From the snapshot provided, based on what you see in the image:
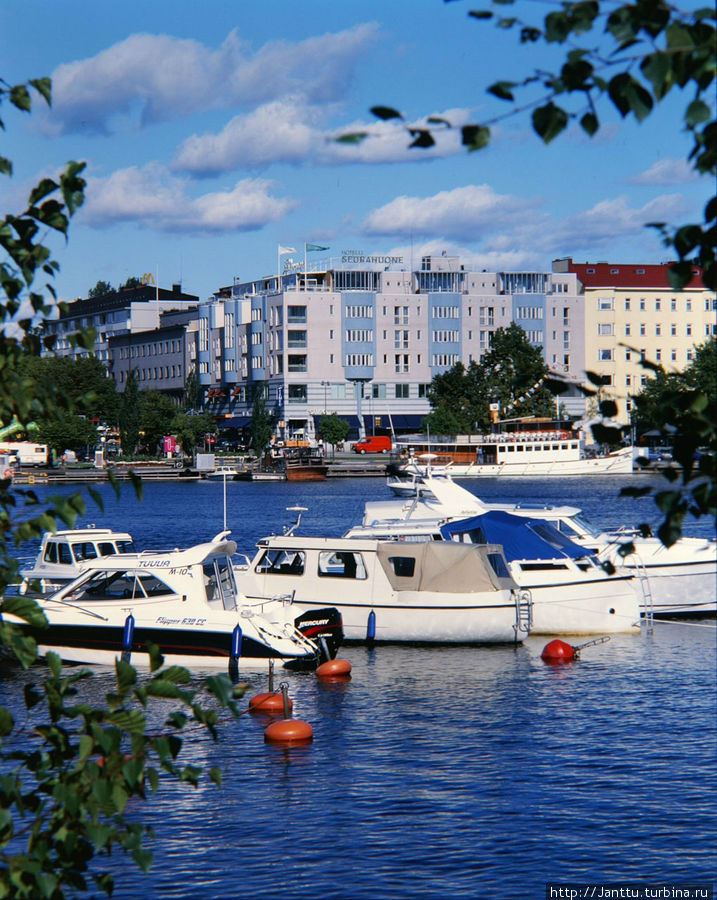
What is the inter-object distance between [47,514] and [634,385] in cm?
17590

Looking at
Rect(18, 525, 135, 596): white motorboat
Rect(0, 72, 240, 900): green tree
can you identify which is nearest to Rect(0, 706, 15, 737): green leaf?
Rect(0, 72, 240, 900): green tree

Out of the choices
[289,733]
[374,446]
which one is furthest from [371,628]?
[374,446]

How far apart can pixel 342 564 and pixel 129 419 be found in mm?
124701

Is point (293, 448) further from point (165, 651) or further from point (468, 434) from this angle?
point (165, 651)

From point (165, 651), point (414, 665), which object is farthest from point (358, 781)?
point (414, 665)

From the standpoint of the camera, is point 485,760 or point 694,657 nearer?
point 485,760

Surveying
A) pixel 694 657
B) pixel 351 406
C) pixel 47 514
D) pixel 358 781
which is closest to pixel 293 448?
pixel 351 406

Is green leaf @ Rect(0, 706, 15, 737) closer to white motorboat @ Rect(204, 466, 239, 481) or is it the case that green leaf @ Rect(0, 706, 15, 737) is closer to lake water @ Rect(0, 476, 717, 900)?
lake water @ Rect(0, 476, 717, 900)

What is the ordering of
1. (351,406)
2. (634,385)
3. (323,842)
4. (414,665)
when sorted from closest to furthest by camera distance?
1. (323,842)
2. (414,665)
3. (351,406)
4. (634,385)

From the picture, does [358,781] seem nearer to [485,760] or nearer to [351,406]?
[485,760]

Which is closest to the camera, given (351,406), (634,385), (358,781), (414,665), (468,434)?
(358,781)

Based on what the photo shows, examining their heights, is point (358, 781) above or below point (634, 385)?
below

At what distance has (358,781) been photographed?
1980cm

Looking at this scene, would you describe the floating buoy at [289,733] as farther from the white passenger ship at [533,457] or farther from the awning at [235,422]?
the awning at [235,422]
